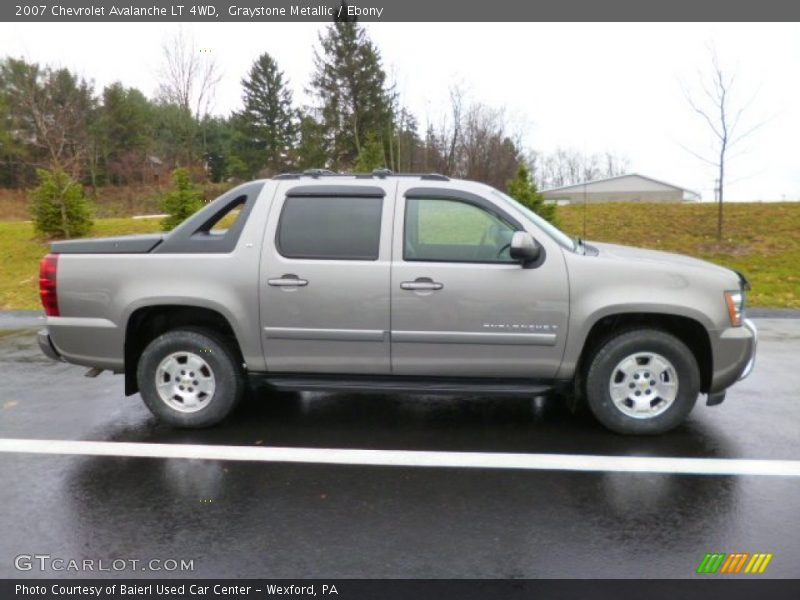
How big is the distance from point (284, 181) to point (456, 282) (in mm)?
1611

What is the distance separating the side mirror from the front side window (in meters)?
0.17

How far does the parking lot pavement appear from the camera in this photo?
3043 millimetres

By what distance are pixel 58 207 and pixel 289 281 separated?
15.5m

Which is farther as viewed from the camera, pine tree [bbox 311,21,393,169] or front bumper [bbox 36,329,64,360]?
pine tree [bbox 311,21,393,169]

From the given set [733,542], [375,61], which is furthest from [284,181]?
[375,61]

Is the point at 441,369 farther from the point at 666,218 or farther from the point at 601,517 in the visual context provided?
the point at 666,218

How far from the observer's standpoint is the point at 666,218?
1892cm

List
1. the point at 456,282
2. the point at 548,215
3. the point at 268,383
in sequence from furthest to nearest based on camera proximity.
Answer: the point at 548,215
the point at 268,383
the point at 456,282

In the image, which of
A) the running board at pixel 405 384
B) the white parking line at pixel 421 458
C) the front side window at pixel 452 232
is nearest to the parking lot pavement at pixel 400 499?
the white parking line at pixel 421 458

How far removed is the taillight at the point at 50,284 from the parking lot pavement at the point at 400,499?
95cm

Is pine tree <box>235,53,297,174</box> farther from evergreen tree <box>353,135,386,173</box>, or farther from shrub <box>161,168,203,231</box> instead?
shrub <box>161,168,203,231</box>

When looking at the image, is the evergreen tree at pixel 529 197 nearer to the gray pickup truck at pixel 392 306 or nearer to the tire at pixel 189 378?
the gray pickup truck at pixel 392 306

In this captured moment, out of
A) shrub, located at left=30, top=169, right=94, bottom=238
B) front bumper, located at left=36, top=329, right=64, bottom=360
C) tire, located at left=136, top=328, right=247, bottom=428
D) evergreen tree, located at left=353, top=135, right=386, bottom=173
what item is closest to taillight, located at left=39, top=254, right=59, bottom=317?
front bumper, located at left=36, top=329, right=64, bottom=360

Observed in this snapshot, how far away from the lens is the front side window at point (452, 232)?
15.4ft
